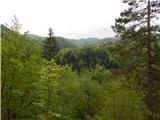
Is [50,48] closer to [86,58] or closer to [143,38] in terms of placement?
[143,38]

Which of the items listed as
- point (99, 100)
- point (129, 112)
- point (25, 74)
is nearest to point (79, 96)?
point (99, 100)

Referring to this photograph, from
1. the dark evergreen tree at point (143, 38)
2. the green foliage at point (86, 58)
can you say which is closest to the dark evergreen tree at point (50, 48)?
the dark evergreen tree at point (143, 38)

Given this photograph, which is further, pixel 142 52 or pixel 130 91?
pixel 130 91

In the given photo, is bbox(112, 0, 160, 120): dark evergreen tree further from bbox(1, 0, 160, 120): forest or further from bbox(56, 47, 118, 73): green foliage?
bbox(56, 47, 118, 73): green foliage

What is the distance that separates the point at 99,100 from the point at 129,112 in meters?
24.4

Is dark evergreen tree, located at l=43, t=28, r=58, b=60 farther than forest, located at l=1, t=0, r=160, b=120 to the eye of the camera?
Yes

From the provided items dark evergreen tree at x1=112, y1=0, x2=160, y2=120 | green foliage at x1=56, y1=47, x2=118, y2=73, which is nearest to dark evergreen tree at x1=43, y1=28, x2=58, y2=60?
dark evergreen tree at x1=112, y1=0, x2=160, y2=120

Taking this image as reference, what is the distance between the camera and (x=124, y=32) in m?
24.7

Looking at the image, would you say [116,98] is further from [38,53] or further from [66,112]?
[66,112]

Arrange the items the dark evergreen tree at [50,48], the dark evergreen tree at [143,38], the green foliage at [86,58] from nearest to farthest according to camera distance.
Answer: the dark evergreen tree at [143,38] < the dark evergreen tree at [50,48] < the green foliage at [86,58]

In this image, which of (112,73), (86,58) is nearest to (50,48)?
(112,73)

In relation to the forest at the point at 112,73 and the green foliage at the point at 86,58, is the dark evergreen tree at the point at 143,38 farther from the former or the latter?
the green foliage at the point at 86,58

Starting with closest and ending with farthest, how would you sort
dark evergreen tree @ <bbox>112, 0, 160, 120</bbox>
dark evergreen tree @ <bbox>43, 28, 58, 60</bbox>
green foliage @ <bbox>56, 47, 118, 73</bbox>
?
dark evergreen tree @ <bbox>112, 0, 160, 120</bbox> < dark evergreen tree @ <bbox>43, 28, 58, 60</bbox> < green foliage @ <bbox>56, 47, 118, 73</bbox>

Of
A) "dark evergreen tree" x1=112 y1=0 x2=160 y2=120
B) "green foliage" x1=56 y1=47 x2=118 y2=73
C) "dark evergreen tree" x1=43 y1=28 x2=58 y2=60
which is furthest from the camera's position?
"green foliage" x1=56 y1=47 x2=118 y2=73
